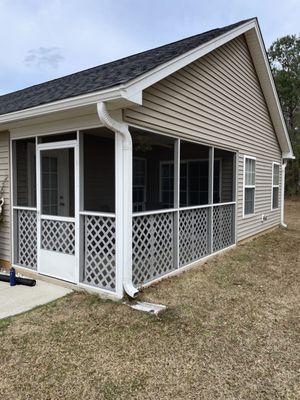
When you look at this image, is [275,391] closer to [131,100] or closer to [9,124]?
[131,100]

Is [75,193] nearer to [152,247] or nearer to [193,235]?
[152,247]

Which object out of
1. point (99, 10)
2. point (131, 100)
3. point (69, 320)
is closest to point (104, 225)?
point (69, 320)

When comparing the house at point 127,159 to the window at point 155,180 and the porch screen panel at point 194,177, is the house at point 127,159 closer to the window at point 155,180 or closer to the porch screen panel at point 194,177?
the porch screen panel at point 194,177

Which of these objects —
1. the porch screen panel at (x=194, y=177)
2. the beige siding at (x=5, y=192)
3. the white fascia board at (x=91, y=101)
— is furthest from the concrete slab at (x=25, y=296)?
the porch screen panel at (x=194, y=177)

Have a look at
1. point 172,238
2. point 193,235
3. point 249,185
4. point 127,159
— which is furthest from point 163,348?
point 249,185

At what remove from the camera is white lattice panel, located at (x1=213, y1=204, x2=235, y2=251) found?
23.0 feet

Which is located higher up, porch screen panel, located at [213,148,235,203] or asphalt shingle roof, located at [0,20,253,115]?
asphalt shingle roof, located at [0,20,253,115]

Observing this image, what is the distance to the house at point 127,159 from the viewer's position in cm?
420

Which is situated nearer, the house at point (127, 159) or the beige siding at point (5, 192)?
the house at point (127, 159)

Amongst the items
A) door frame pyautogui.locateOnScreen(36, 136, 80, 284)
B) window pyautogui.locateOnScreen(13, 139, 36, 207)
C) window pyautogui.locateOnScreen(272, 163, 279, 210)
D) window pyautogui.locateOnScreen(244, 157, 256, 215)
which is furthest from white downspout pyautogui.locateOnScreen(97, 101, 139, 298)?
window pyautogui.locateOnScreen(272, 163, 279, 210)

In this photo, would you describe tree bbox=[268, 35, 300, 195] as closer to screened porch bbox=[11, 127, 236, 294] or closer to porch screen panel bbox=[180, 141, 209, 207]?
porch screen panel bbox=[180, 141, 209, 207]

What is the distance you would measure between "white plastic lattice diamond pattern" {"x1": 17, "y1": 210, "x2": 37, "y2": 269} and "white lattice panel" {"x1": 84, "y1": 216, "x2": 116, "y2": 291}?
123cm

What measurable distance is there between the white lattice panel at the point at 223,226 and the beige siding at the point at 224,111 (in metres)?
0.48

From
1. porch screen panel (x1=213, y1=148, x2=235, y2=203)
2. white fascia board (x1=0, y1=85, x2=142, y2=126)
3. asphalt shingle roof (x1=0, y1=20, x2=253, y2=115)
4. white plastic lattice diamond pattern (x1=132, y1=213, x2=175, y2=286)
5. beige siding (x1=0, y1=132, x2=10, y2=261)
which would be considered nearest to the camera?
white fascia board (x1=0, y1=85, x2=142, y2=126)
